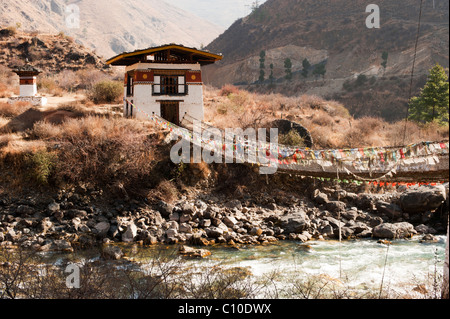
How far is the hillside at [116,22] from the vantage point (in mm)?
79844

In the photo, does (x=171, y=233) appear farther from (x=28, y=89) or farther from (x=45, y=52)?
(x=45, y=52)

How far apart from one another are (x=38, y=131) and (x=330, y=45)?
60.2m

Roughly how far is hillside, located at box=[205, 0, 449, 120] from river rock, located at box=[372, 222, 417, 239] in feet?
112

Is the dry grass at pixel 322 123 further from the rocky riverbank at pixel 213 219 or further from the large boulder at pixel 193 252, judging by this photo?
the large boulder at pixel 193 252

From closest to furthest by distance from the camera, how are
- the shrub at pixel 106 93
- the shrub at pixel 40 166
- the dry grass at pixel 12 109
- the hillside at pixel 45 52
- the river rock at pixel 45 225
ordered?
the river rock at pixel 45 225, the shrub at pixel 40 166, the dry grass at pixel 12 109, the shrub at pixel 106 93, the hillside at pixel 45 52

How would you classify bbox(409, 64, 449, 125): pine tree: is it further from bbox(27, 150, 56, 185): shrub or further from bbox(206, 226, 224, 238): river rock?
bbox(27, 150, 56, 185): shrub

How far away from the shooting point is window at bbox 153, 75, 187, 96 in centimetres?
2156

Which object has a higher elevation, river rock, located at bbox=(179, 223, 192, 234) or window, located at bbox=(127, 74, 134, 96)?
window, located at bbox=(127, 74, 134, 96)

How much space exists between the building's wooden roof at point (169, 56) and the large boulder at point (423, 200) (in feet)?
39.6

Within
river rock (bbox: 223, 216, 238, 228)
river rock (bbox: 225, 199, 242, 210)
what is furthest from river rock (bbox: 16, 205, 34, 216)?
river rock (bbox: 225, 199, 242, 210)

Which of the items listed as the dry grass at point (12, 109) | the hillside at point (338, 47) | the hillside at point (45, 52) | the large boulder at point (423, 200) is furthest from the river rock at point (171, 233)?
the hillside at point (338, 47)

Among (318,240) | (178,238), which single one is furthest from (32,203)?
(318,240)

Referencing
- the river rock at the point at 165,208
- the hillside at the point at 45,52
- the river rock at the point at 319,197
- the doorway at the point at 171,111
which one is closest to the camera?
the river rock at the point at 165,208
